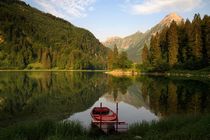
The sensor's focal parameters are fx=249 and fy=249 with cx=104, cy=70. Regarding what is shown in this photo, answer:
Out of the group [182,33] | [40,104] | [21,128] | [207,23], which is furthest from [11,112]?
[182,33]

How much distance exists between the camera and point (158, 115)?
114ft

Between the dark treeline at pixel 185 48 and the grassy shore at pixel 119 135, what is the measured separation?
305 feet

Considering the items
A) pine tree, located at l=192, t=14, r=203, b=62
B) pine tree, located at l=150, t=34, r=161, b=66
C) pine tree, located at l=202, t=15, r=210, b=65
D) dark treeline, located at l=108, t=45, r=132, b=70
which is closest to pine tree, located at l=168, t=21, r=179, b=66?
pine tree, located at l=150, t=34, r=161, b=66

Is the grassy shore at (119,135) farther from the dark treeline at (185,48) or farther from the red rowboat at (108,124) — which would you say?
the dark treeline at (185,48)

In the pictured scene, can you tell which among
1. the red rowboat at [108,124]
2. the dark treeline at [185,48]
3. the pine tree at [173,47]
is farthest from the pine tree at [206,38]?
the red rowboat at [108,124]

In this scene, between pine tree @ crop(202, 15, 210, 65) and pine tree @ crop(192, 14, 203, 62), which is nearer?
pine tree @ crop(202, 15, 210, 65)

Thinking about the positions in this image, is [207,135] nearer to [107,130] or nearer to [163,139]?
[163,139]

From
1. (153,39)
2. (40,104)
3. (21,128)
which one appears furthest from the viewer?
(153,39)

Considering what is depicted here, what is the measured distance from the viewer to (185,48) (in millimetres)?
124125

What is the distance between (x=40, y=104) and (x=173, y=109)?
890 inches

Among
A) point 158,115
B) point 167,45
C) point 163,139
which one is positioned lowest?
point 158,115

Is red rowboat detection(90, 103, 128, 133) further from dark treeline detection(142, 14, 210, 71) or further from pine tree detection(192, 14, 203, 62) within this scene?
pine tree detection(192, 14, 203, 62)

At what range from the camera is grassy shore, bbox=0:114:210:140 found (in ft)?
54.8

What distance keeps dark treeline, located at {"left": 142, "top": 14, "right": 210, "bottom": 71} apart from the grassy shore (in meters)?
92.9
